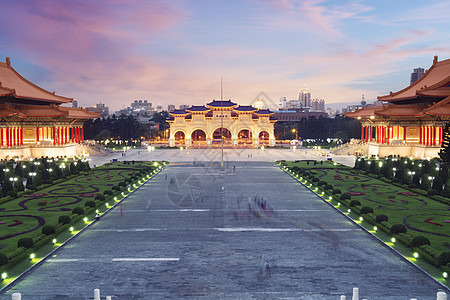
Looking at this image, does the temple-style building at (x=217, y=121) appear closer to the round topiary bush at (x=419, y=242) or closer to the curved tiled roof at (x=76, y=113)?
the curved tiled roof at (x=76, y=113)

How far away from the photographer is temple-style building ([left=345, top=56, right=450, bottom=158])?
6338 centimetres

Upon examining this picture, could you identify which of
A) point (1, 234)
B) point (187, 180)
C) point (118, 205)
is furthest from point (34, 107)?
point (1, 234)

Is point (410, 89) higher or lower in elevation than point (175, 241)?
higher

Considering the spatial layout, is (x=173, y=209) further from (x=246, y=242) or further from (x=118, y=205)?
(x=246, y=242)

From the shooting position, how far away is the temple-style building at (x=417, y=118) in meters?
63.4

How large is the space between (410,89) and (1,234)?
7194 centimetres

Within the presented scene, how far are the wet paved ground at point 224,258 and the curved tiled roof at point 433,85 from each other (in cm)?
4126

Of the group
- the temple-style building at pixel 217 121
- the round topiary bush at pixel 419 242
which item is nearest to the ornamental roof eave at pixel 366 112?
the temple-style building at pixel 217 121

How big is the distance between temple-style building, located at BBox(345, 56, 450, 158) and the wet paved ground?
38.9m

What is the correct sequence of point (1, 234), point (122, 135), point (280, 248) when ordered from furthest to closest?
1. point (122, 135)
2. point (1, 234)
3. point (280, 248)

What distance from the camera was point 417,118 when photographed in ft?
225

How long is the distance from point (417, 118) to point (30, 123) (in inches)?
2598

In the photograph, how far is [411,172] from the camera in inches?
1645

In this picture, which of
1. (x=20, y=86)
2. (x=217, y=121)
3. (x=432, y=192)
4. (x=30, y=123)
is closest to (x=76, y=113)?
(x=30, y=123)
